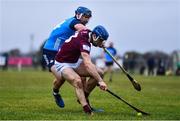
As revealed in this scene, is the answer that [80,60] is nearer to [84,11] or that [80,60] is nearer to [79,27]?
[79,27]

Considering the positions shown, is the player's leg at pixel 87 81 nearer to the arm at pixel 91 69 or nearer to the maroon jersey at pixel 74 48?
→ the maroon jersey at pixel 74 48

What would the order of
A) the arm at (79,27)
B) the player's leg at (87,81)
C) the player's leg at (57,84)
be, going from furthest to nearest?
the player's leg at (57,84), the player's leg at (87,81), the arm at (79,27)

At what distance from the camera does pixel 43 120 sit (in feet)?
32.3

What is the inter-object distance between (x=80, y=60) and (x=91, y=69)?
0.86m

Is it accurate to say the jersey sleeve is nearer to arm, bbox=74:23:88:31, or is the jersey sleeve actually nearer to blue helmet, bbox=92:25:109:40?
arm, bbox=74:23:88:31

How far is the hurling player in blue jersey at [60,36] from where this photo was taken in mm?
11820

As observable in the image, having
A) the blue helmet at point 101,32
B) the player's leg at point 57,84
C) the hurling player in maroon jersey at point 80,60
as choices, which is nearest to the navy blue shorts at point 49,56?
the player's leg at point 57,84

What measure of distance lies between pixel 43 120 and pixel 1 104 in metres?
3.56

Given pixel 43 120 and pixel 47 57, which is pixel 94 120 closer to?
pixel 43 120

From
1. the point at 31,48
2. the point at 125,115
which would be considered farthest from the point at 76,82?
the point at 31,48

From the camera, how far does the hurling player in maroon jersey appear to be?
11.2m

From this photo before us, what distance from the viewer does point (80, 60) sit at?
12047mm

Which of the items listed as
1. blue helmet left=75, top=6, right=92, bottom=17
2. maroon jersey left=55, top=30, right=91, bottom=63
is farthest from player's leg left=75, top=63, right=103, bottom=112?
blue helmet left=75, top=6, right=92, bottom=17

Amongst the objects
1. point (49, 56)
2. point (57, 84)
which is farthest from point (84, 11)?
point (57, 84)
